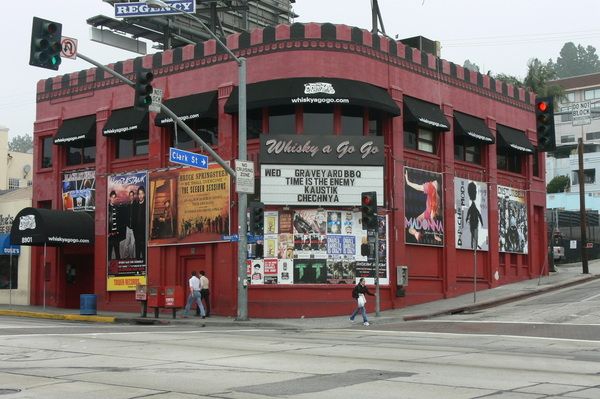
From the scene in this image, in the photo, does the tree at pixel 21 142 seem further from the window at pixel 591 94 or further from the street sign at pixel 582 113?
the street sign at pixel 582 113

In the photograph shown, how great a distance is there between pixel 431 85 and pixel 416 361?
20.9m

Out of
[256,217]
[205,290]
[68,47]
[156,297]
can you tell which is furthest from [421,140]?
[68,47]

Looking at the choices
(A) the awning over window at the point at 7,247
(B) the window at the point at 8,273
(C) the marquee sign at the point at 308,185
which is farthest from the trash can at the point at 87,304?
(B) the window at the point at 8,273

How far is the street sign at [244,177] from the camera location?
86.8ft

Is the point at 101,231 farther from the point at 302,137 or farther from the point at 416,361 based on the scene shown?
the point at 416,361

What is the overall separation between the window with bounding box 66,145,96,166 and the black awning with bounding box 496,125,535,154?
63.7 ft

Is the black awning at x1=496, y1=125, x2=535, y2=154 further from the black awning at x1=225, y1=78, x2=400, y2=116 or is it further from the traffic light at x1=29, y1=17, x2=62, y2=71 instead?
the traffic light at x1=29, y1=17, x2=62, y2=71

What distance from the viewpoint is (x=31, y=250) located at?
37.5 meters

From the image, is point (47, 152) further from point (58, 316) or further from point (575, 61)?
point (575, 61)

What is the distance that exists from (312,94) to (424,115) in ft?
19.2

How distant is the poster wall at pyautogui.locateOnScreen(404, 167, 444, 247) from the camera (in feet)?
102

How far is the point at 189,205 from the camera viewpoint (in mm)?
30938

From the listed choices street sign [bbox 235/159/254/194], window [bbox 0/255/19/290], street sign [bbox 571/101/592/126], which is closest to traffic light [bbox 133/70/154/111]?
street sign [bbox 235/159/254/194]

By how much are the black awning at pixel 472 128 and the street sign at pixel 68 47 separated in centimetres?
1894
